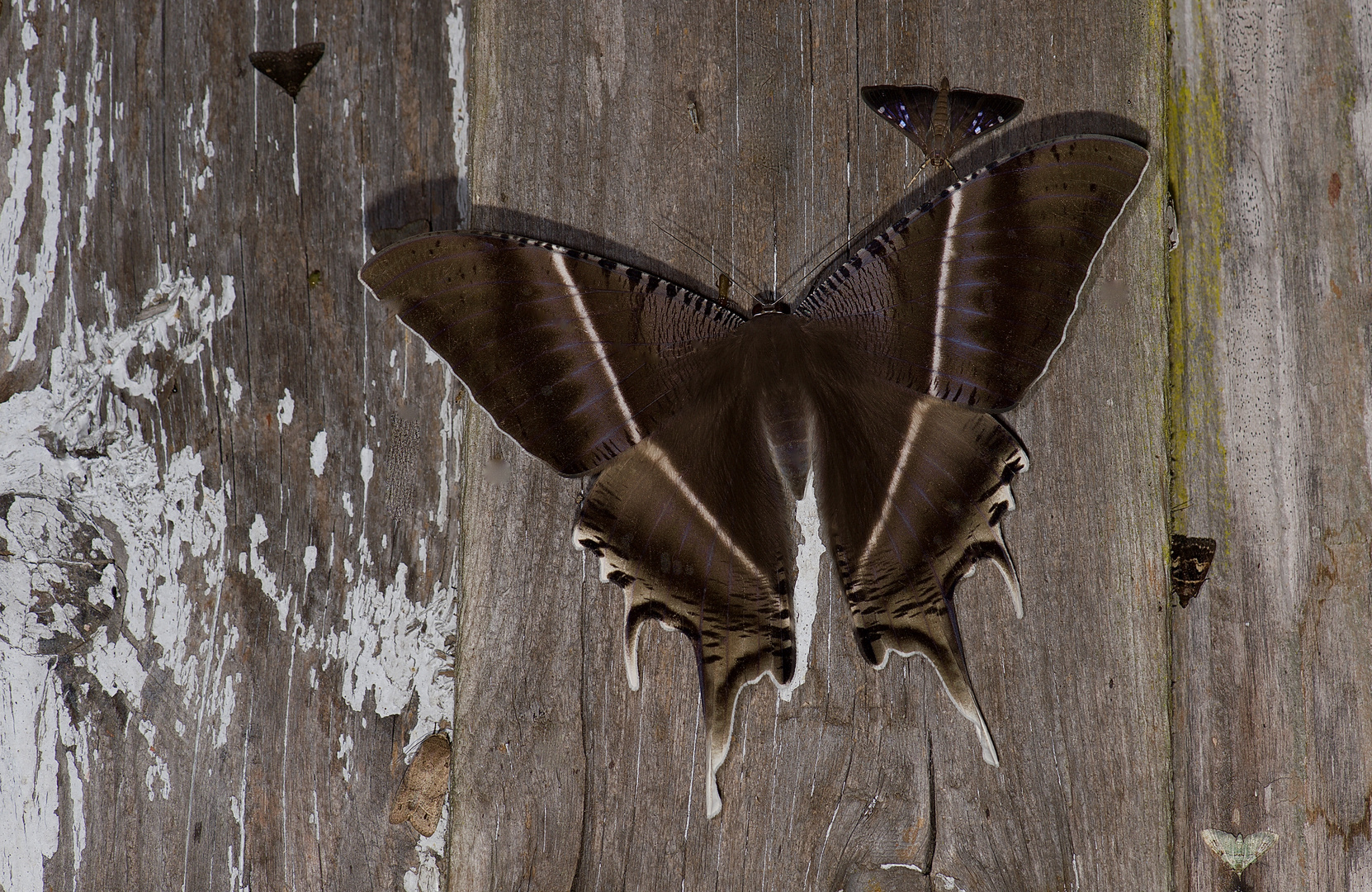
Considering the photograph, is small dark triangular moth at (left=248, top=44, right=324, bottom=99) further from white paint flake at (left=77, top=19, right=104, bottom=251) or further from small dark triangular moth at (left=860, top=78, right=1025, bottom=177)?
small dark triangular moth at (left=860, top=78, right=1025, bottom=177)

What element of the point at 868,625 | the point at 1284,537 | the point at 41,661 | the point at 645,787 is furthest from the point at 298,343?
the point at 1284,537

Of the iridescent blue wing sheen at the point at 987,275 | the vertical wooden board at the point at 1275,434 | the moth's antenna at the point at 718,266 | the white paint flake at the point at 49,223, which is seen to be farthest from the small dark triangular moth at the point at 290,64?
the vertical wooden board at the point at 1275,434

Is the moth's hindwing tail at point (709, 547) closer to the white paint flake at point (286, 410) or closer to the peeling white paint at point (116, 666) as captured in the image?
the white paint flake at point (286, 410)

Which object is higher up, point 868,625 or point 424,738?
point 868,625

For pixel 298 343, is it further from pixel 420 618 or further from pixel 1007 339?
pixel 1007 339

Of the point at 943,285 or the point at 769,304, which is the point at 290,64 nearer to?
the point at 769,304

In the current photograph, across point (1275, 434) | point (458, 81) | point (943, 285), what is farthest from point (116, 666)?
point (1275, 434)

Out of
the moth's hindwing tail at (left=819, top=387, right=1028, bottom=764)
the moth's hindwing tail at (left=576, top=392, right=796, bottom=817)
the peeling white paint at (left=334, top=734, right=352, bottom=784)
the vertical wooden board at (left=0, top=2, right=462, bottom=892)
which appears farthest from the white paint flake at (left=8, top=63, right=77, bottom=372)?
the moth's hindwing tail at (left=819, top=387, right=1028, bottom=764)
